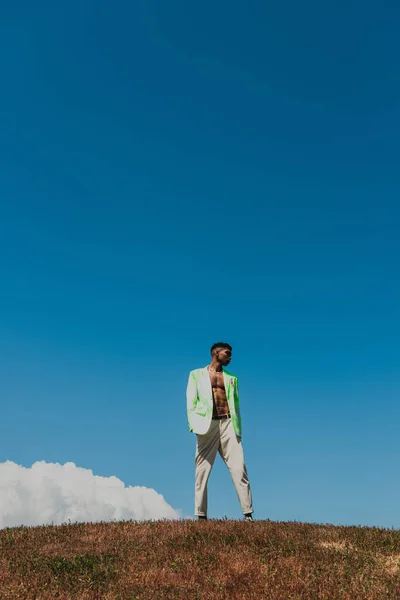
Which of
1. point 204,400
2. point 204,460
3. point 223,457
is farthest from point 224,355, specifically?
point 204,460

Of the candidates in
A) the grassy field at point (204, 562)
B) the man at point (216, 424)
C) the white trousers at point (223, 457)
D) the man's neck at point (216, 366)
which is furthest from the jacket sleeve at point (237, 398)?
the grassy field at point (204, 562)

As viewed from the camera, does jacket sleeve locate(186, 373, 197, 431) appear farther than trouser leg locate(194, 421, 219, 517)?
Yes

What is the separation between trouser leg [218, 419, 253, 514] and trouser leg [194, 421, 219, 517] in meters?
0.18

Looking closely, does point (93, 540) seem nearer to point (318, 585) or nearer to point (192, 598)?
point (192, 598)

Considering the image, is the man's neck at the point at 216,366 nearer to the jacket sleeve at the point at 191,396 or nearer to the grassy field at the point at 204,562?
the jacket sleeve at the point at 191,396

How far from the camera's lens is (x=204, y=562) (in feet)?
30.1

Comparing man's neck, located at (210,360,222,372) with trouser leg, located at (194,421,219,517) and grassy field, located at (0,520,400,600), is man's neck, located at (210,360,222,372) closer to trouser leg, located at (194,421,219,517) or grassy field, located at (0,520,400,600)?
trouser leg, located at (194,421,219,517)

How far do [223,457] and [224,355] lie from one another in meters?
2.26

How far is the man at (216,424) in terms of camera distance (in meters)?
12.9

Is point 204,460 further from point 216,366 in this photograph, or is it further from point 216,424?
point 216,366

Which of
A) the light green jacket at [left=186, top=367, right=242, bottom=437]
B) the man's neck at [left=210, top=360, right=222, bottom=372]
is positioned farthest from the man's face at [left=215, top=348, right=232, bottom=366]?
the light green jacket at [left=186, top=367, right=242, bottom=437]

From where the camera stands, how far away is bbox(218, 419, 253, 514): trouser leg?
12.8 m

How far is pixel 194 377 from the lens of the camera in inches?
535

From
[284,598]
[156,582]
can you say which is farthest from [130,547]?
[284,598]
